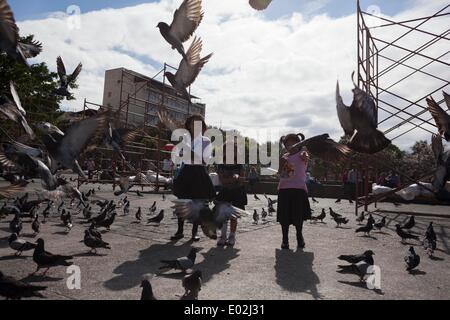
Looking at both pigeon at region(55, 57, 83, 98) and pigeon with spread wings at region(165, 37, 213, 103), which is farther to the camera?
pigeon at region(55, 57, 83, 98)

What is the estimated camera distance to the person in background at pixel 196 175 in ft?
20.0

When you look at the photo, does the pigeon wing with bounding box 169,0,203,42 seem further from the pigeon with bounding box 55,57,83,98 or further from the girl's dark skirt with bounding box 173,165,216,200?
the pigeon with bounding box 55,57,83,98

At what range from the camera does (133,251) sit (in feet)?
18.0

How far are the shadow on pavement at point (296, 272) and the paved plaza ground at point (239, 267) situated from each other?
0.01 m

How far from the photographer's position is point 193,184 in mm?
6152

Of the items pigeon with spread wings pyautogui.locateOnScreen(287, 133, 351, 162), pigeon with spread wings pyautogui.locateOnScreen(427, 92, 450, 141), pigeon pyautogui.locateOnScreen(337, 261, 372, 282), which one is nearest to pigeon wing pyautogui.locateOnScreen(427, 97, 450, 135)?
pigeon with spread wings pyautogui.locateOnScreen(427, 92, 450, 141)

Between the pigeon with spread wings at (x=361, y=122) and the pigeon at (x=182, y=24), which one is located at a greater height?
the pigeon at (x=182, y=24)

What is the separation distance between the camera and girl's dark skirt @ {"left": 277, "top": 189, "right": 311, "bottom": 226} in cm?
595

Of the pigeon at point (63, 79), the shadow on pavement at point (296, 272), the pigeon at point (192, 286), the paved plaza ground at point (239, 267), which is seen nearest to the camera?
the pigeon at point (192, 286)

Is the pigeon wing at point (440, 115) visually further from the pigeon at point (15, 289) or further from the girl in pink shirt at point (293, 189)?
the pigeon at point (15, 289)

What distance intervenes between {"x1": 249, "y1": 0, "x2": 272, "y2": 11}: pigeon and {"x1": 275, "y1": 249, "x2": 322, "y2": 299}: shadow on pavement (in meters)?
2.85

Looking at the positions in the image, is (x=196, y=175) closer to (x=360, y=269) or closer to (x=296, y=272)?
(x=296, y=272)

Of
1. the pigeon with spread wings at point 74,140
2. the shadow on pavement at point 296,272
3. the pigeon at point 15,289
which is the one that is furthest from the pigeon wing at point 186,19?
the pigeon at point 15,289
